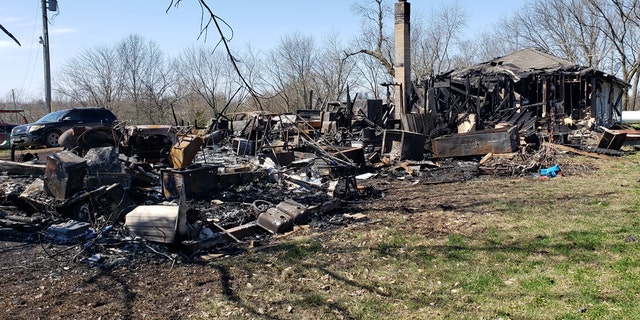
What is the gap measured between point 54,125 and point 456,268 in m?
17.8

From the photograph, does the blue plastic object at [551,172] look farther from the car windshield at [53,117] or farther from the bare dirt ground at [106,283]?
the car windshield at [53,117]

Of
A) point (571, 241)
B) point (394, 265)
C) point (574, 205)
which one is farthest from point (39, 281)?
point (574, 205)

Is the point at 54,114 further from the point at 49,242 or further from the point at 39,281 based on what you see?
the point at 39,281

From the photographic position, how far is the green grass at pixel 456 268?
13.6 feet

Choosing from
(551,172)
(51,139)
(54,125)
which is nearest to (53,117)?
(54,125)

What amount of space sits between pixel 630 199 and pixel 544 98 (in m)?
15.1

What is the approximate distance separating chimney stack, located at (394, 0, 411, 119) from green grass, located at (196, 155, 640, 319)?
12.9 metres

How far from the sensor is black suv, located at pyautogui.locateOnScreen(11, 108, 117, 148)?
18.4 meters

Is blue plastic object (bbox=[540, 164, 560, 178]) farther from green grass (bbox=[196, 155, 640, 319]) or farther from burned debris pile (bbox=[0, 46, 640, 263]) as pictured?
green grass (bbox=[196, 155, 640, 319])

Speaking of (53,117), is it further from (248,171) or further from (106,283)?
(106,283)

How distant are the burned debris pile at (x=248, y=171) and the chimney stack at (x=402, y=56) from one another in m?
0.53

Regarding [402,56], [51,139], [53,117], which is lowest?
[51,139]

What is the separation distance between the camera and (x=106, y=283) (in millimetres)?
4922

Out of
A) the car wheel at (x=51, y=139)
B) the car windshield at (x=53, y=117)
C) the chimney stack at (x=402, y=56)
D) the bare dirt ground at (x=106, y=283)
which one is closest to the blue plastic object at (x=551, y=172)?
the bare dirt ground at (x=106, y=283)
